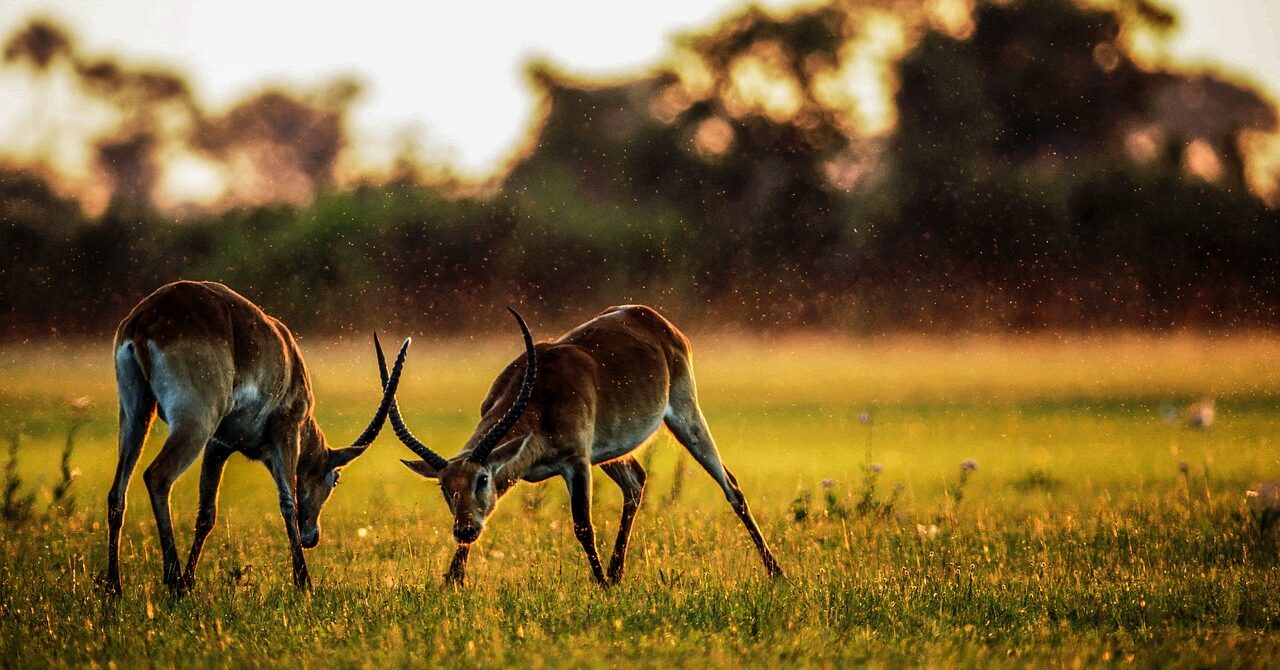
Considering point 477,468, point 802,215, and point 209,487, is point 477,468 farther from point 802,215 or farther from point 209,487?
point 802,215

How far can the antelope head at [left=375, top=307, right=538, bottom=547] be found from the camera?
8062 millimetres

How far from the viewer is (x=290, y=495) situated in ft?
30.0

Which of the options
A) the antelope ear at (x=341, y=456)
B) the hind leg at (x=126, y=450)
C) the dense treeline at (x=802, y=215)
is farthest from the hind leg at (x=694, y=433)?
the dense treeline at (x=802, y=215)

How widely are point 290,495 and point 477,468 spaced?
1.59 meters

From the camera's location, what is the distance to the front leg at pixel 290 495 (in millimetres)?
8867

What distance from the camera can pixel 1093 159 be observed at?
118 feet

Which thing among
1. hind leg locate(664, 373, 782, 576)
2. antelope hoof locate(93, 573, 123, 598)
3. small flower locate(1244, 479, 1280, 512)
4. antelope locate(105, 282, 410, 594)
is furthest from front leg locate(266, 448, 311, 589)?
small flower locate(1244, 479, 1280, 512)

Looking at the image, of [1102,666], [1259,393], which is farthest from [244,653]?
[1259,393]

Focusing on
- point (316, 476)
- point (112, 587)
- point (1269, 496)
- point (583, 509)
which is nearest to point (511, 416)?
point (583, 509)

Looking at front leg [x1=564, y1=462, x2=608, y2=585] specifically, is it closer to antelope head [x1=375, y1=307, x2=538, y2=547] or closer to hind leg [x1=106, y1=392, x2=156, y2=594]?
antelope head [x1=375, y1=307, x2=538, y2=547]

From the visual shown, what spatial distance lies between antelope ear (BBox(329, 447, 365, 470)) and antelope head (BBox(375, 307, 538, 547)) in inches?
41.3

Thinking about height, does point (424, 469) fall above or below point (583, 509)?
above

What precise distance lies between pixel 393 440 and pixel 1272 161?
85.4 feet

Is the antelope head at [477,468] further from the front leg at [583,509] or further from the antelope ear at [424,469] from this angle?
the front leg at [583,509]
